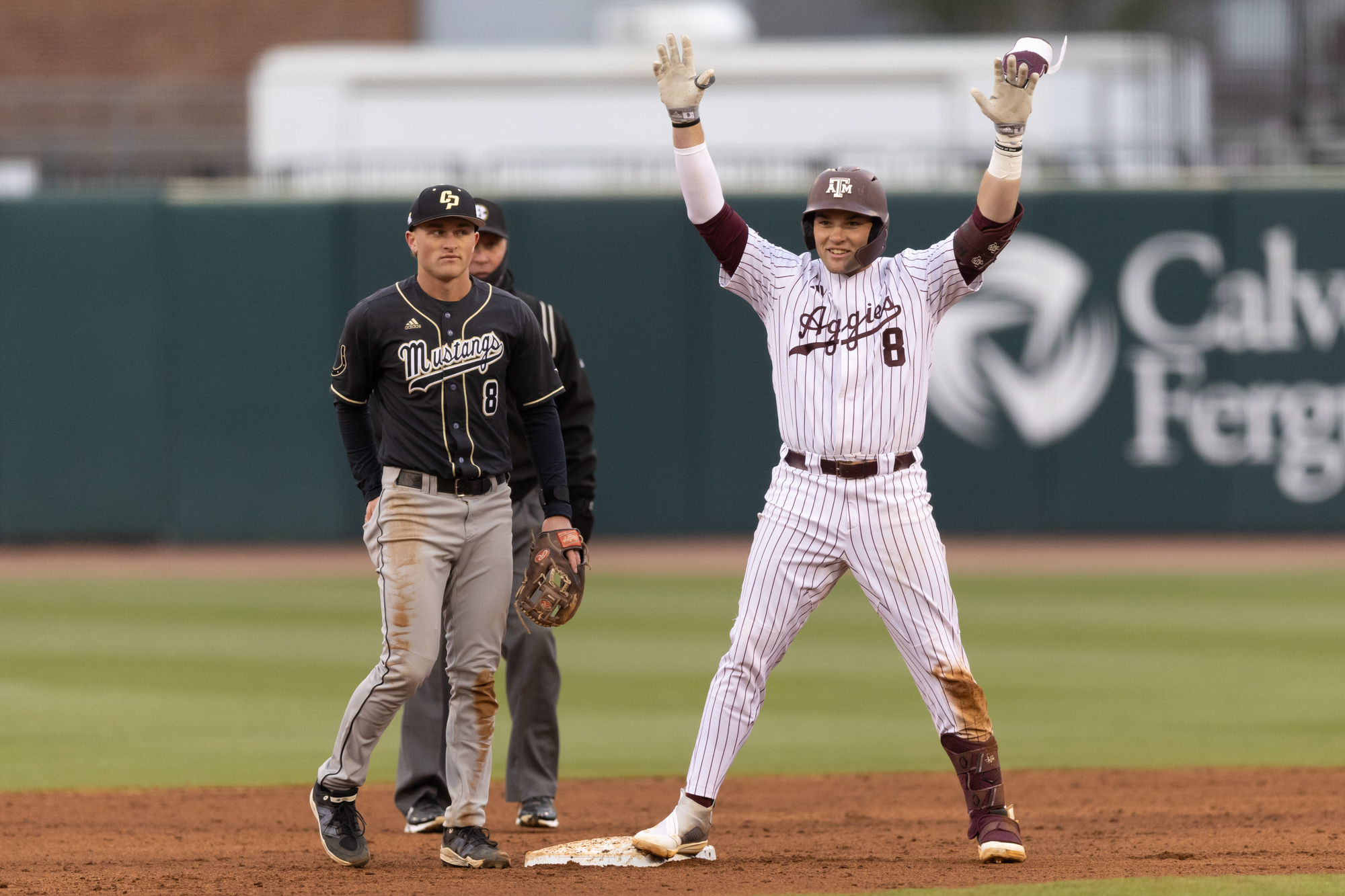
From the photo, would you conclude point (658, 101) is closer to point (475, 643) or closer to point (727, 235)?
point (727, 235)

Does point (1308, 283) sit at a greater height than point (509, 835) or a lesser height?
greater

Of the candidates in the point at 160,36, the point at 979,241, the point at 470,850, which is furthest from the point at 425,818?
the point at 160,36

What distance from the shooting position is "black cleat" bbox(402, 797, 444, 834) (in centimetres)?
577

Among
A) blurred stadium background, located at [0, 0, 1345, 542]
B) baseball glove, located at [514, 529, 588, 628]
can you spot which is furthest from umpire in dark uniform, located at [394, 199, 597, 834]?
blurred stadium background, located at [0, 0, 1345, 542]

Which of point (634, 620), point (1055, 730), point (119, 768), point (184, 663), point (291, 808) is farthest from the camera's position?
point (634, 620)

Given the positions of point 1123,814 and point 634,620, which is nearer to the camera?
point 1123,814

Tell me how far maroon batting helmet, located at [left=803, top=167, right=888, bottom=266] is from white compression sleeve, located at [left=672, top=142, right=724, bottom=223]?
0.27 meters

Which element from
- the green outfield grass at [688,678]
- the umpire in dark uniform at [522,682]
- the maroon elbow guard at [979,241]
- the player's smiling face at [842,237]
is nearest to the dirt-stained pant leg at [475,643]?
the umpire in dark uniform at [522,682]

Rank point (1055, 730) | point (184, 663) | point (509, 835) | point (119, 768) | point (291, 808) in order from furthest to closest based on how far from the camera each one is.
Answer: point (184, 663) → point (1055, 730) → point (119, 768) → point (291, 808) → point (509, 835)

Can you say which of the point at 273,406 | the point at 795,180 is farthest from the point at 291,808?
the point at 795,180

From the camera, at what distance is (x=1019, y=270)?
49.6 feet

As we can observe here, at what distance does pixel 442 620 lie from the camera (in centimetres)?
506

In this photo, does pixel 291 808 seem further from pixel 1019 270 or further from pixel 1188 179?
pixel 1188 179

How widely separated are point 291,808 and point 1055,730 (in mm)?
3423
